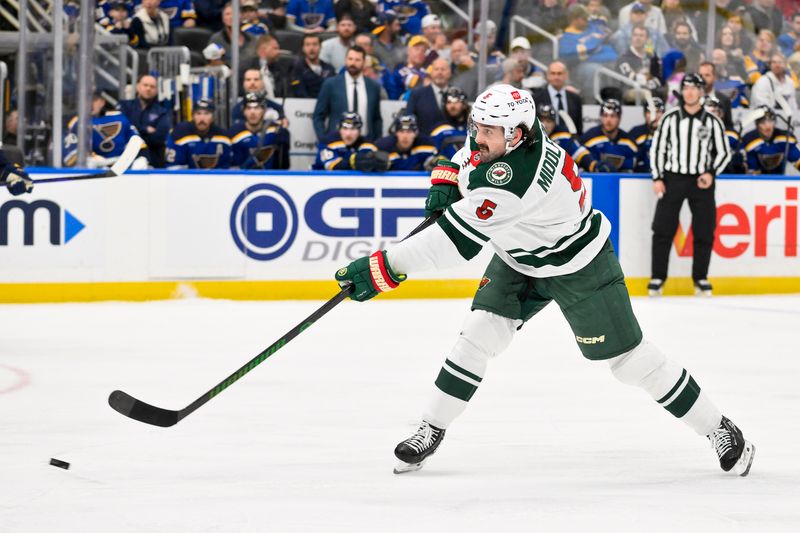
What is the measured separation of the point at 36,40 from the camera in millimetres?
7828

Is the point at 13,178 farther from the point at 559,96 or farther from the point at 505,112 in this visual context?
the point at 559,96

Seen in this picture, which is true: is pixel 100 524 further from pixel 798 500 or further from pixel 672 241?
pixel 672 241

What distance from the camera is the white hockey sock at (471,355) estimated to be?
347cm

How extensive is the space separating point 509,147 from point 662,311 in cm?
495

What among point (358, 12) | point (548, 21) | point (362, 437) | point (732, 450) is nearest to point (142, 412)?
point (362, 437)

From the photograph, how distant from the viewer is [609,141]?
30.6 ft

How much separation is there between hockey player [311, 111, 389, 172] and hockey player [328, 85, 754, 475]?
486cm

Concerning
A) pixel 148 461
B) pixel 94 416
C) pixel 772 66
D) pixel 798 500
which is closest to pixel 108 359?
pixel 94 416

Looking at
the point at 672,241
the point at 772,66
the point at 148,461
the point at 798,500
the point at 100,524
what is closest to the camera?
the point at 100,524

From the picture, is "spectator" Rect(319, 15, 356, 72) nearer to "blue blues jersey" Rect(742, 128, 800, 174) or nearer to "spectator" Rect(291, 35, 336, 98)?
"spectator" Rect(291, 35, 336, 98)

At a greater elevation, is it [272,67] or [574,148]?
[272,67]

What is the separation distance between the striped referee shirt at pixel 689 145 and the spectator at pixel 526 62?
38.5 inches

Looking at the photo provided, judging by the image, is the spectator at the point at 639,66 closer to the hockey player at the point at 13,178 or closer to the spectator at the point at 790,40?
the spectator at the point at 790,40

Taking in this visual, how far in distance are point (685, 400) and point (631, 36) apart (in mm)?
6954
